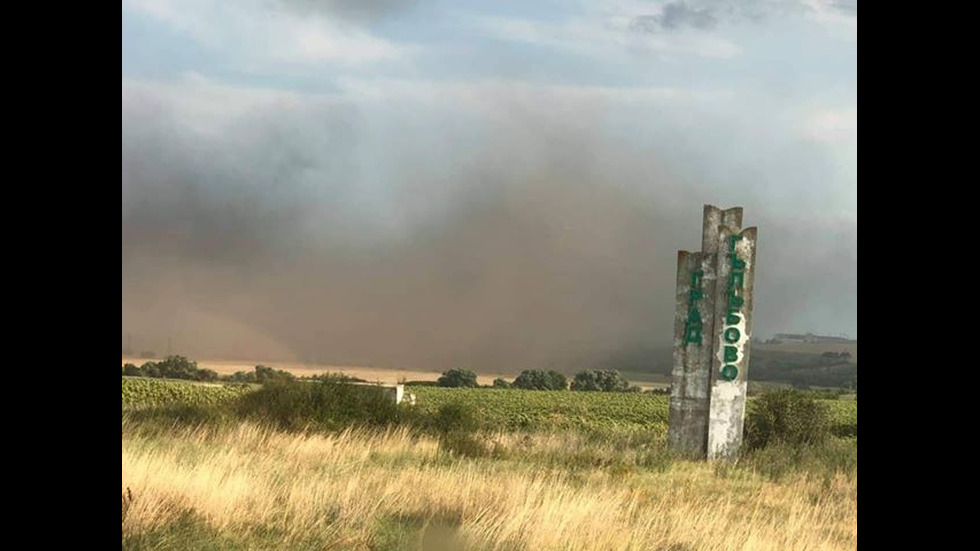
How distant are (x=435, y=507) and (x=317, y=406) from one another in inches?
410

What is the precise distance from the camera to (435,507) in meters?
8.45

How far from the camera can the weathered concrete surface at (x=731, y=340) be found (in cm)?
1720

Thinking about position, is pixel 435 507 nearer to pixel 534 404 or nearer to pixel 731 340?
pixel 731 340

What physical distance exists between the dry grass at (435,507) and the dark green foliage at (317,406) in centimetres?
508

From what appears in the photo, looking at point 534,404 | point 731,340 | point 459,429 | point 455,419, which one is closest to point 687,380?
point 731,340

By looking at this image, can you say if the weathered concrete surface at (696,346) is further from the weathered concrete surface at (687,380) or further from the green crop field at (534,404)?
the green crop field at (534,404)

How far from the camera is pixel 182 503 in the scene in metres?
7.73

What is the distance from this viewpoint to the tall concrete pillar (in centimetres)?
1733

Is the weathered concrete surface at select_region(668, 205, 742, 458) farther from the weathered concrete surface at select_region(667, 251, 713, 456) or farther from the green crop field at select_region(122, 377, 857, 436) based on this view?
the green crop field at select_region(122, 377, 857, 436)

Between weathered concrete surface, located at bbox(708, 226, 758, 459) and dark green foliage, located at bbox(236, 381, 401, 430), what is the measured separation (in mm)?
6857

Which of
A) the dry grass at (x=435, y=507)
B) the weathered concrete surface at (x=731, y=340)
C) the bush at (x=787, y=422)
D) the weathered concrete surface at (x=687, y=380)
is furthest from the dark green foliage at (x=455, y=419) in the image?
the dry grass at (x=435, y=507)
